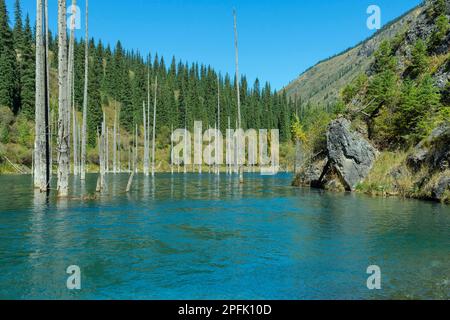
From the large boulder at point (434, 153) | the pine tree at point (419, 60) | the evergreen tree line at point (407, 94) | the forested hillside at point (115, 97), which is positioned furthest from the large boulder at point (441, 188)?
the forested hillside at point (115, 97)

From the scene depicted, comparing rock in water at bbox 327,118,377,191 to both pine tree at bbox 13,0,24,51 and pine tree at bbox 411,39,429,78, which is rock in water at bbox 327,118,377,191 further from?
pine tree at bbox 13,0,24,51

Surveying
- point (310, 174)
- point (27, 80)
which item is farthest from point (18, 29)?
point (310, 174)

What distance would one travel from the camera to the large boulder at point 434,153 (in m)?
25.1

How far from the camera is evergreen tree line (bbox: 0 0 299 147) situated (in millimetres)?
92875

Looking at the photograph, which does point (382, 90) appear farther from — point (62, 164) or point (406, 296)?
point (406, 296)

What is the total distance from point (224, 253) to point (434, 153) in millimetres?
19774

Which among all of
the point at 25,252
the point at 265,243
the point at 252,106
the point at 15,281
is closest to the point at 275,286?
the point at 265,243

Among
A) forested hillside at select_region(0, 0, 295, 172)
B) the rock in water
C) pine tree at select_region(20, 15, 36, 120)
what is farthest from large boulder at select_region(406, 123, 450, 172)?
pine tree at select_region(20, 15, 36, 120)

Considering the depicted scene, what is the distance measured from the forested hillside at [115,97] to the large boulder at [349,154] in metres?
51.2

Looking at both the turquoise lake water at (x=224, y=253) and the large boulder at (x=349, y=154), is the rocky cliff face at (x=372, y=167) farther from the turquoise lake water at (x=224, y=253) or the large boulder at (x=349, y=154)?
the turquoise lake water at (x=224, y=253)

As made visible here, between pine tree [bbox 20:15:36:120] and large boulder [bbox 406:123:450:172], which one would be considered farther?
pine tree [bbox 20:15:36:120]

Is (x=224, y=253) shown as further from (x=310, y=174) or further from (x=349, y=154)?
(x=310, y=174)

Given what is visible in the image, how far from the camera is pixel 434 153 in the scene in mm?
26234

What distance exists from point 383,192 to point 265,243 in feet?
65.8
